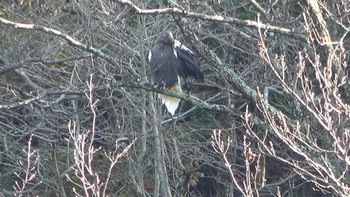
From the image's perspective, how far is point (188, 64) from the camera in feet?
40.4

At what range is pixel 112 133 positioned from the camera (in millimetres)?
14734

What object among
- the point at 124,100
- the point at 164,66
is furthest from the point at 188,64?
the point at 124,100

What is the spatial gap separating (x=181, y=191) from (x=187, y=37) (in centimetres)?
483

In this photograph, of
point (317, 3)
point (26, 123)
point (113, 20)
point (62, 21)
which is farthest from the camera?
point (26, 123)

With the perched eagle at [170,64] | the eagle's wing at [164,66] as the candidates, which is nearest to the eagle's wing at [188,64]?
the perched eagle at [170,64]

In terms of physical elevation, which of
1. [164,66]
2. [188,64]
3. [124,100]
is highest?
[188,64]

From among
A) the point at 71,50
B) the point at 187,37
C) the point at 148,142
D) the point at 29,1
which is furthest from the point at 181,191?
the point at 187,37

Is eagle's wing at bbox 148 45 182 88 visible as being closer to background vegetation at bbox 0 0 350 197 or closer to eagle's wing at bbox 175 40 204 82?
eagle's wing at bbox 175 40 204 82

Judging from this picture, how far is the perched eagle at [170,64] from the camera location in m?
12.3

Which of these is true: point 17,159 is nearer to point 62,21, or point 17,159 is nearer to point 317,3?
point 62,21

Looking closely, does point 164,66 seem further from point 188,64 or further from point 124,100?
point 124,100

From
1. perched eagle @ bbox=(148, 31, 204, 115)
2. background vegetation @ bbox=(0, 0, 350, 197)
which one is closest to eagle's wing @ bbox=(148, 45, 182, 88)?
perched eagle @ bbox=(148, 31, 204, 115)

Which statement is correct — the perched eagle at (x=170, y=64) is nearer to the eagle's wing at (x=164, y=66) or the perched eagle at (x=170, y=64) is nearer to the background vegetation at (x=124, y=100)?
the eagle's wing at (x=164, y=66)

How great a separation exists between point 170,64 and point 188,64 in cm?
46
